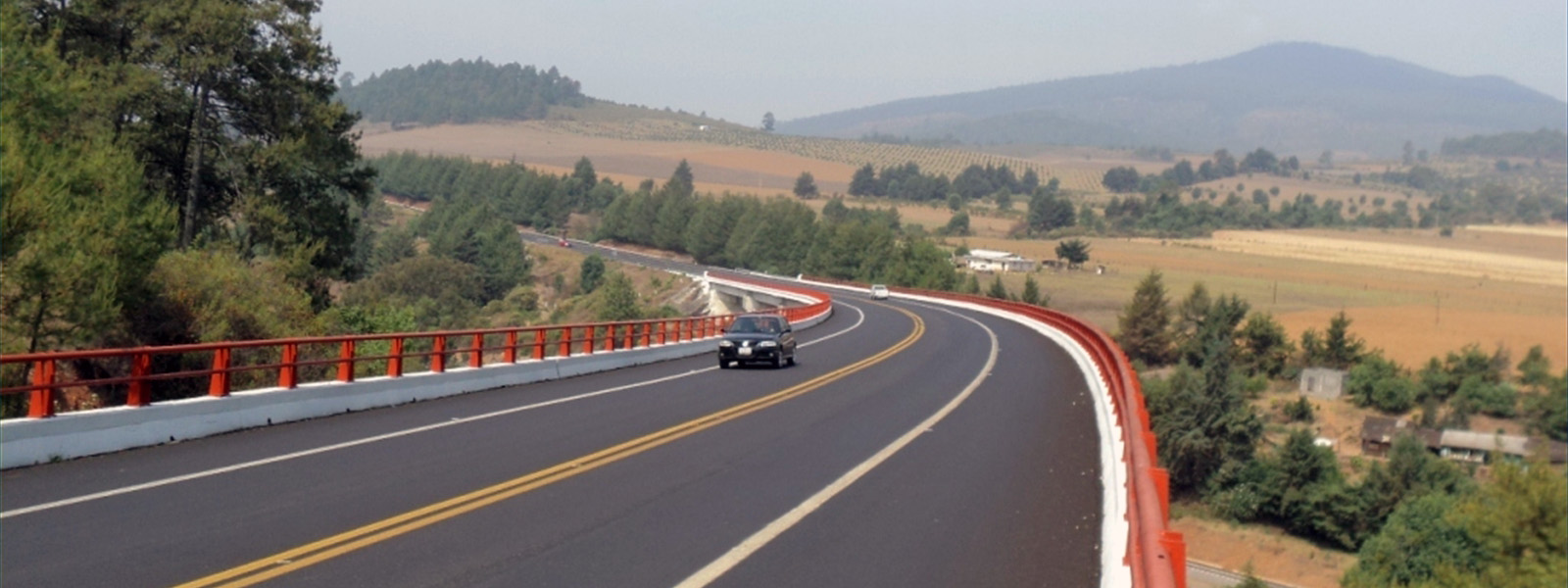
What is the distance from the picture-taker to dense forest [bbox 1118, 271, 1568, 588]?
56531mm

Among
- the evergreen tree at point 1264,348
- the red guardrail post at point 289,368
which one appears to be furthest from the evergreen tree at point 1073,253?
the red guardrail post at point 289,368

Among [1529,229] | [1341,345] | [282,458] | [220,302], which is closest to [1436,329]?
[1341,345]

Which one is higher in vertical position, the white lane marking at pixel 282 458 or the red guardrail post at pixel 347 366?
the red guardrail post at pixel 347 366

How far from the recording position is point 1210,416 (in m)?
74.3

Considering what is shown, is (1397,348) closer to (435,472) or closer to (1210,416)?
(1210,416)

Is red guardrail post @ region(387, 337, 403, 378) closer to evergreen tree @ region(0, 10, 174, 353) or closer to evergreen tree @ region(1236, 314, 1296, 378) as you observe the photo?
evergreen tree @ region(0, 10, 174, 353)

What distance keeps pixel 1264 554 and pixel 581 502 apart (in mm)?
57220

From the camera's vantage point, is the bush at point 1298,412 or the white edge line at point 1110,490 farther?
the bush at point 1298,412

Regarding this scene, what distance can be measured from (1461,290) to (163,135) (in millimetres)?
97338

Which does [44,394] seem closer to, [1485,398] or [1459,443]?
[1459,443]

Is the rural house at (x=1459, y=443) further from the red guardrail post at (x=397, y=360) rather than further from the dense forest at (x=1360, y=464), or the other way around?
the red guardrail post at (x=397, y=360)

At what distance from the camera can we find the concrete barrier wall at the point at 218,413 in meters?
14.2

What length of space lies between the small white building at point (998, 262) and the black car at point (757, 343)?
111120mm

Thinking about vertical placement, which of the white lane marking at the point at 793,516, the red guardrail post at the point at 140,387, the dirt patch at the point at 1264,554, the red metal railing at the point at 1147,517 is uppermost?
the red metal railing at the point at 1147,517
